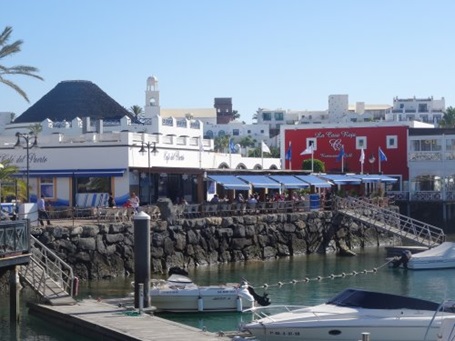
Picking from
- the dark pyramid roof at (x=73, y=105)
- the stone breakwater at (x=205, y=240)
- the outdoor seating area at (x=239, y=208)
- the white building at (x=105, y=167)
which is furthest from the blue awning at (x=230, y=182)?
the dark pyramid roof at (x=73, y=105)

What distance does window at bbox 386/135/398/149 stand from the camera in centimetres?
8881

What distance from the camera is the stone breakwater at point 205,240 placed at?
43938mm

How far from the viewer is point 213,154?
66.5m

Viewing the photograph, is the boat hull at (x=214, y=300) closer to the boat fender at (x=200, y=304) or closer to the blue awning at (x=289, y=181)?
the boat fender at (x=200, y=304)

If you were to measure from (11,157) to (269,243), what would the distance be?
15.9 metres

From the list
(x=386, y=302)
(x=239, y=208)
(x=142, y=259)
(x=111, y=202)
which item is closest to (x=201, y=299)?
(x=142, y=259)

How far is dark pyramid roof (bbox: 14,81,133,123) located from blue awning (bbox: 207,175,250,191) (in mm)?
28020

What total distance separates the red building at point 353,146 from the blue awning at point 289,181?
21656 millimetres

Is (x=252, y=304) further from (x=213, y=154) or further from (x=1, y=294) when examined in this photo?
(x=213, y=154)

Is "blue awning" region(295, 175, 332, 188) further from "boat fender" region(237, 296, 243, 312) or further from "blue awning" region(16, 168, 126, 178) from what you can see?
"boat fender" region(237, 296, 243, 312)

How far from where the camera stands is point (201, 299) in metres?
34.2

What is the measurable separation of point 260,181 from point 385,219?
26.6 ft

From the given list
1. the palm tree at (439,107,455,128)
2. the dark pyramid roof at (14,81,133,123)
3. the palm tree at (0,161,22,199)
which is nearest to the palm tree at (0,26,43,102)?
the palm tree at (0,161,22,199)

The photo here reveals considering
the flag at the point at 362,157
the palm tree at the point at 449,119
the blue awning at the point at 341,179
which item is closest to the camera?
the blue awning at the point at 341,179
